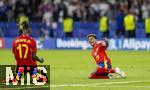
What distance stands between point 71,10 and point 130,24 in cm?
449

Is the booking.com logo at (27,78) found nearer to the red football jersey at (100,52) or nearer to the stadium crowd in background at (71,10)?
the red football jersey at (100,52)

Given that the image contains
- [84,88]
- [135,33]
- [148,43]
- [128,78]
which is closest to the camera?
[84,88]

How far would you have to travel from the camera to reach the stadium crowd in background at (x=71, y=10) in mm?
42062

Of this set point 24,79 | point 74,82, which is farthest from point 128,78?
point 24,79

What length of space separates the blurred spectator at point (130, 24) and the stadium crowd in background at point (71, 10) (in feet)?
1.33

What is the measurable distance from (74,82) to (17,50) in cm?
184

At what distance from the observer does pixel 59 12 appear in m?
43.4

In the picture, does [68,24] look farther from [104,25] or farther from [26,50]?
[26,50]

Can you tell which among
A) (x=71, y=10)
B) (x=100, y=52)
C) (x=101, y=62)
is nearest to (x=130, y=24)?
(x=71, y=10)

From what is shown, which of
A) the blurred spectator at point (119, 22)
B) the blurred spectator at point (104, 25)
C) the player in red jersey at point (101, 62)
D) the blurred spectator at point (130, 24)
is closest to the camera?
the player in red jersey at point (101, 62)

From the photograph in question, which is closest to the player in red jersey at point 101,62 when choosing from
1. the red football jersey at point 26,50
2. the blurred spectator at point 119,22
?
the red football jersey at point 26,50

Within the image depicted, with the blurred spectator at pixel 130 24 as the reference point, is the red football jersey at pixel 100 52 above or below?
below

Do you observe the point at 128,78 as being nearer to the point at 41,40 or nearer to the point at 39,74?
the point at 39,74

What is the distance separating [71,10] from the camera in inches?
1692
